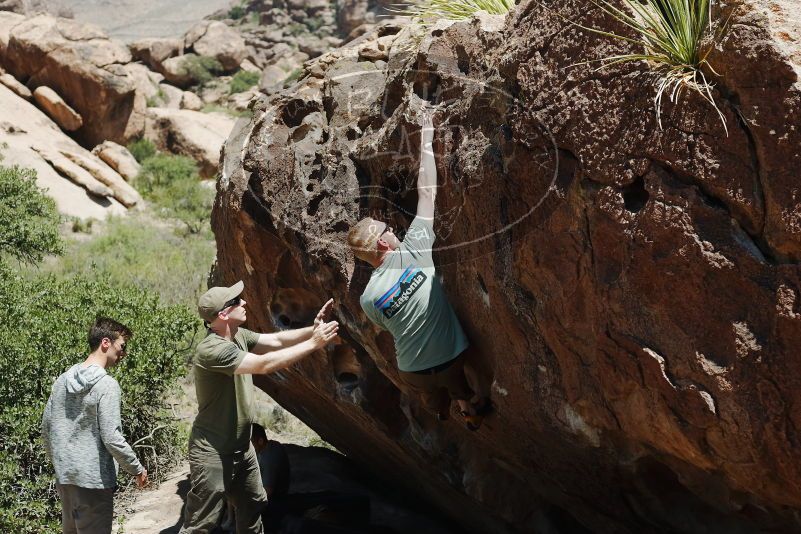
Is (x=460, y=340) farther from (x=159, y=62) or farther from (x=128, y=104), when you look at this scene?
(x=159, y=62)

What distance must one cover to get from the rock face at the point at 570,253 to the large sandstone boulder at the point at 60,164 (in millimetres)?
15612

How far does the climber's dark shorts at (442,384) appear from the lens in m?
4.35

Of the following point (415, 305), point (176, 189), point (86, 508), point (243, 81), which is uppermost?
point (415, 305)

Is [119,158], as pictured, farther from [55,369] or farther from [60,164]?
[55,369]

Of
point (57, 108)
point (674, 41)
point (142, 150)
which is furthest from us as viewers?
point (142, 150)

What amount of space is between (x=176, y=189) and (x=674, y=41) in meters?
20.5

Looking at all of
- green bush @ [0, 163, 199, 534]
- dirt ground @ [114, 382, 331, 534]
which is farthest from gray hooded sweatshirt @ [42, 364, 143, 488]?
green bush @ [0, 163, 199, 534]

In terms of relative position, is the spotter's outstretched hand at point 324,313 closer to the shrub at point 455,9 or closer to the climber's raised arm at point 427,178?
the climber's raised arm at point 427,178

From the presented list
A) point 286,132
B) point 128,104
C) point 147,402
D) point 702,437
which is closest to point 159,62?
point 128,104

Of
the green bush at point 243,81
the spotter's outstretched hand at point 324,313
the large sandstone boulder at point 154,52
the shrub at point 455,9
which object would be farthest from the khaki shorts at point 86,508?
the large sandstone boulder at point 154,52

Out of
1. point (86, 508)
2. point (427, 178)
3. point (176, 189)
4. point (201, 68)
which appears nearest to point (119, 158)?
point (176, 189)

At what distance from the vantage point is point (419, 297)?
169 inches

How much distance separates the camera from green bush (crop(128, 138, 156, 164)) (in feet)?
80.9

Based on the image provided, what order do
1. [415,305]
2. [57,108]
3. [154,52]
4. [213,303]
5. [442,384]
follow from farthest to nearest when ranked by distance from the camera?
[154,52] < [57,108] < [213,303] < [442,384] < [415,305]
